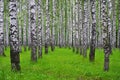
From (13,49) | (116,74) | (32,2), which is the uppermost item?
(32,2)

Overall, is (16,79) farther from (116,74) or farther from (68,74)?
(116,74)

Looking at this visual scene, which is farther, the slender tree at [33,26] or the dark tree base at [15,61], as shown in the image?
the slender tree at [33,26]

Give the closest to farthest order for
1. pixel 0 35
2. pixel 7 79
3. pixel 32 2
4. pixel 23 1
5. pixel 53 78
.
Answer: pixel 7 79, pixel 53 78, pixel 32 2, pixel 0 35, pixel 23 1

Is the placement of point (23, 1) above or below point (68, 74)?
above

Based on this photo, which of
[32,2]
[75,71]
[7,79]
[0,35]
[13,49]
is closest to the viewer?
[7,79]

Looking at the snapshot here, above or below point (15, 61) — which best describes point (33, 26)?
above

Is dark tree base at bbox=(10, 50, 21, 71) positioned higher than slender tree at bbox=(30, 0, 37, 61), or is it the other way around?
slender tree at bbox=(30, 0, 37, 61)

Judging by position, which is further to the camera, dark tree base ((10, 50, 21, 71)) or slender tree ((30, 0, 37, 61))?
slender tree ((30, 0, 37, 61))

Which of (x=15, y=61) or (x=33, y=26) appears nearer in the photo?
(x=15, y=61)

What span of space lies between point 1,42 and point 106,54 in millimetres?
14324

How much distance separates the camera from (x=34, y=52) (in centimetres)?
2172

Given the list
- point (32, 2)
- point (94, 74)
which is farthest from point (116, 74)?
point (32, 2)

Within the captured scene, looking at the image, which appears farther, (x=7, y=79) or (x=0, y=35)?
(x=0, y=35)

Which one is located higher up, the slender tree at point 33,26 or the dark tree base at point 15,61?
the slender tree at point 33,26
